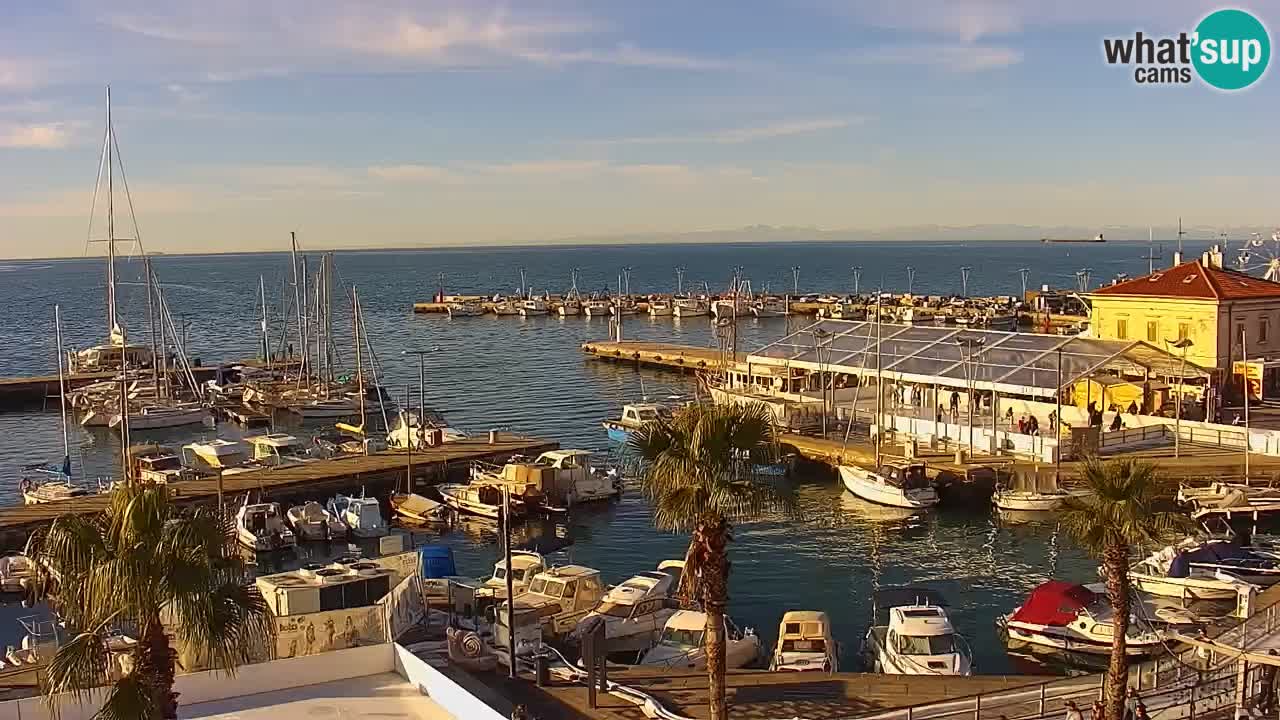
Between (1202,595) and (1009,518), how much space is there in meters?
12.6

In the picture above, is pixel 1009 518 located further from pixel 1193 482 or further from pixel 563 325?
pixel 563 325

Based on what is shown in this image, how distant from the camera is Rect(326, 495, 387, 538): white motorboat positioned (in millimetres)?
47812

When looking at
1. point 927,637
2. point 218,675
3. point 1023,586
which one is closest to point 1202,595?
point 1023,586

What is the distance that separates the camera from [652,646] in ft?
104

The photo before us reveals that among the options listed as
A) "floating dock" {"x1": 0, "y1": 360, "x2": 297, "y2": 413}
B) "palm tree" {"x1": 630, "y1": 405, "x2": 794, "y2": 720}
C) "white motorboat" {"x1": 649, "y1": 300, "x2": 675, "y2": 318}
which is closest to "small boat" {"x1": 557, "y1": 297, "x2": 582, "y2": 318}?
"white motorboat" {"x1": 649, "y1": 300, "x2": 675, "y2": 318}

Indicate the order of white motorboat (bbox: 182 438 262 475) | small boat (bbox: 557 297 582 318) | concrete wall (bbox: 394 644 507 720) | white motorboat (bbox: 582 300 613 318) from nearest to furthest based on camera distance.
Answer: concrete wall (bbox: 394 644 507 720) < white motorboat (bbox: 182 438 262 475) < white motorboat (bbox: 582 300 613 318) < small boat (bbox: 557 297 582 318)

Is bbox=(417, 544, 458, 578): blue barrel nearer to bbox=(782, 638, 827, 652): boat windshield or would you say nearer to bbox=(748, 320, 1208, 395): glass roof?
bbox=(782, 638, 827, 652): boat windshield

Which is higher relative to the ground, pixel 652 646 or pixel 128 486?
pixel 128 486

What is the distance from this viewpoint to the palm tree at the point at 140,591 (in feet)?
45.9

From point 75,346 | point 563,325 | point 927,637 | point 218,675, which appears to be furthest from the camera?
point 563,325

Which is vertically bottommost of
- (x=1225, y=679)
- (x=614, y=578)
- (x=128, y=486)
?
(x=614, y=578)

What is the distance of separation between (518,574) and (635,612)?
6.42 metres

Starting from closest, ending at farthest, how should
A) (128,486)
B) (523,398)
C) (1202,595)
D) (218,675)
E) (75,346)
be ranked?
1. (128,486)
2. (218,675)
3. (1202,595)
4. (523,398)
5. (75,346)

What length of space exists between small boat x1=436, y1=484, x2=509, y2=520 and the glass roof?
66.4 feet
